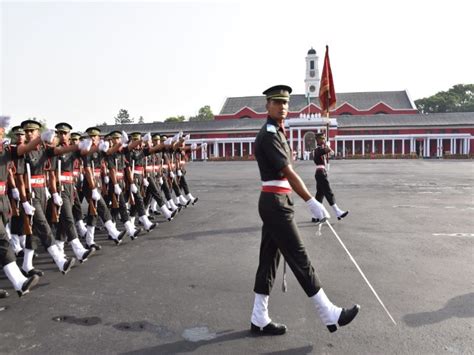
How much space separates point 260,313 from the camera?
3639mm

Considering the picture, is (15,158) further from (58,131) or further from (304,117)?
(304,117)

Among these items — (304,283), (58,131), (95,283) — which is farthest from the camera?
(58,131)

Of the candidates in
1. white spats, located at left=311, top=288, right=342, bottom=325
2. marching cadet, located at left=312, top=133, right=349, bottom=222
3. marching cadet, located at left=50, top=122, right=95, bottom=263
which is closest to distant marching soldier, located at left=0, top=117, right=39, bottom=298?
marching cadet, located at left=50, top=122, right=95, bottom=263

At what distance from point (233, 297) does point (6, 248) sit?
260cm

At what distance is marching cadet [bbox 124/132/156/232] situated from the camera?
797 cm

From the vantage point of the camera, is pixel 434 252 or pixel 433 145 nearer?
pixel 434 252

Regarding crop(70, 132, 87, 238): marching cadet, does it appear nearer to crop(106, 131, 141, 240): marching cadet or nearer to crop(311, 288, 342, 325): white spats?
crop(106, 131, 141, 240): marching cadet

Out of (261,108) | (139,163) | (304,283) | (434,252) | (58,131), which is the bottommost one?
(434,252)

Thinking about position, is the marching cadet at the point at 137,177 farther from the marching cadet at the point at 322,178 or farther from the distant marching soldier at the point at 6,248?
the marching cadet at the point at 322,178

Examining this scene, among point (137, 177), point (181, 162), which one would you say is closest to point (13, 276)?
point (137, 177)

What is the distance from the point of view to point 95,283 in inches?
199

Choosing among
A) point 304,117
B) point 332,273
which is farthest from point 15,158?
point 304,117

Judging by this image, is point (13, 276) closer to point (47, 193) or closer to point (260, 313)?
point (47, 193)

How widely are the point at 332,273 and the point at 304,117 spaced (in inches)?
2120
